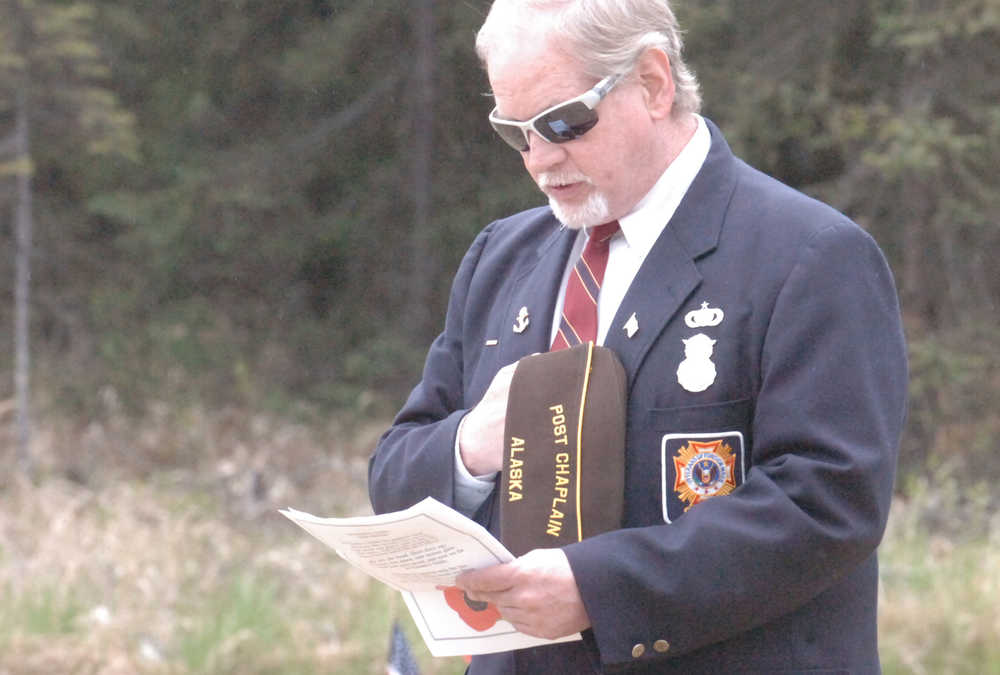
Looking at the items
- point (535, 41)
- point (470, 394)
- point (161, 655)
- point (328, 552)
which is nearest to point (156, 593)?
point (161, 655)

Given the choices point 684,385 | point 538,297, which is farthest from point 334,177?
point 684,385

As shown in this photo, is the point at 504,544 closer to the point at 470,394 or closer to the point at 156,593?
the point at 470,394

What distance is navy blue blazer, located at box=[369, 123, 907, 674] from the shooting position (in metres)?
2.05

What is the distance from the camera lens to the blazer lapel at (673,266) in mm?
2248

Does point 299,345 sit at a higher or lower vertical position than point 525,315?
lower

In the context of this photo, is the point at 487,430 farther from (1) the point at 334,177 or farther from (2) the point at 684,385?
(1) the point at 334,177

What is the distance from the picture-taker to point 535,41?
91.8 inches

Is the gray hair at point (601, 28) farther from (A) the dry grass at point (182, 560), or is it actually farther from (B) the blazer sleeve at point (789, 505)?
(A) the dry grass at point (182, 560)

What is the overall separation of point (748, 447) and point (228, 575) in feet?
15.1

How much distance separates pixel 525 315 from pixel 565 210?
8.8 inches

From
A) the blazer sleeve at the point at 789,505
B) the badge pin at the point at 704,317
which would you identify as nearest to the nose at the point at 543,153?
the badge pin at the point at 704,317

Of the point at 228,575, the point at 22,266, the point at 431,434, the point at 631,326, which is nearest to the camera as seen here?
the point at 631,326

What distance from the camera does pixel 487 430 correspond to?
2377 millimetres

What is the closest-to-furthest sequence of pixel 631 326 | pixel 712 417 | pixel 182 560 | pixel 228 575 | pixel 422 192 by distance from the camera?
pixel 712 417, pixel 631 326, pixel 228 575, pixel 182 560, pixel 422 192
